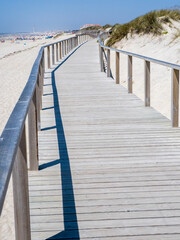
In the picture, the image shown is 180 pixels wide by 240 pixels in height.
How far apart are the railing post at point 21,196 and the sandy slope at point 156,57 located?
8.22 meters

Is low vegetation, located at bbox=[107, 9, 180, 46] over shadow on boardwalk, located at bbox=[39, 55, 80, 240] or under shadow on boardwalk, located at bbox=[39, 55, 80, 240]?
over

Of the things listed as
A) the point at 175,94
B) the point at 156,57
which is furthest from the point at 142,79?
the point at 175,94

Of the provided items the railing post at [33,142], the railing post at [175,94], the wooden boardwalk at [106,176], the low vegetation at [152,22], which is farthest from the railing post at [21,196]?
the low vegetation at [152,22]

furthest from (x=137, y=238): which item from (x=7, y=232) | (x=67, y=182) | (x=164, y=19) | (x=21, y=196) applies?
(x=164, y=19)

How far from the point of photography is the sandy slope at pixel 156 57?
40.4 ft

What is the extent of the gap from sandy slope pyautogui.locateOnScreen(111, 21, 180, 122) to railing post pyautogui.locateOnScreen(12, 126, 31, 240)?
27.0ft

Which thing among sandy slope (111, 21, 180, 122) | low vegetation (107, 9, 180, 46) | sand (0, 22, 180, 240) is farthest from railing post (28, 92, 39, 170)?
low vegetation (107, 9, 180, 46)

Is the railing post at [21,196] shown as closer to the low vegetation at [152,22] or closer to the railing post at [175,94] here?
the railing post at [175,94]

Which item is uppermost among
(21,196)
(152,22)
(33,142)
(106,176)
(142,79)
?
(152,22)

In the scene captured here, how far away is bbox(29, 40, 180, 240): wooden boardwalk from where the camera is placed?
3025 mm

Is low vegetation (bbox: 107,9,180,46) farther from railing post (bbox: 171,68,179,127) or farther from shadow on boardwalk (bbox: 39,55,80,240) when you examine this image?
shadow on boardwalk (bbox: 39,55,80,240)

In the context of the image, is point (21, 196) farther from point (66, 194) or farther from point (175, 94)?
point (175, 94)

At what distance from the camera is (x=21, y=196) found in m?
2.41

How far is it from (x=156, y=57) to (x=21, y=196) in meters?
16.0
